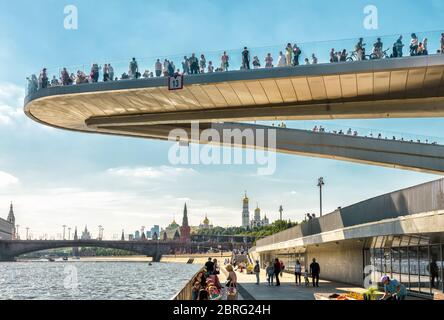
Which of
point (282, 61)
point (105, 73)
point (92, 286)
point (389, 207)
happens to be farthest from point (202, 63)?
point (92, 286)

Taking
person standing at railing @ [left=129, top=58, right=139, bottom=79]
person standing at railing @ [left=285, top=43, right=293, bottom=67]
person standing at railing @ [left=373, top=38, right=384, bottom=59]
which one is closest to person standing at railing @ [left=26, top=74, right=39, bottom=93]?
person standing at railing @ [left=129, top=58, right=139, bottom=79]

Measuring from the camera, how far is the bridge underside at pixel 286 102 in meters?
30.7

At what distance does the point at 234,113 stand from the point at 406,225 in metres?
22.1

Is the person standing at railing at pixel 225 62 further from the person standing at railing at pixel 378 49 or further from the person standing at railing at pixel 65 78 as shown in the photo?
the person standing at railing at pixel 65 78

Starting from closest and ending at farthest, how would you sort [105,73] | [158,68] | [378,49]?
1. [378,49]
2. [158,68]
3. [105,73]

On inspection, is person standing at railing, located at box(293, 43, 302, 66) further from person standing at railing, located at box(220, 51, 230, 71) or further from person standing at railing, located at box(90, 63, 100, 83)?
person standing at railing, located at box(90, 63, 100, 83)

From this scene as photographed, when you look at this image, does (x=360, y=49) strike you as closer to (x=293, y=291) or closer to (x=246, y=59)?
(x=246, y=59)

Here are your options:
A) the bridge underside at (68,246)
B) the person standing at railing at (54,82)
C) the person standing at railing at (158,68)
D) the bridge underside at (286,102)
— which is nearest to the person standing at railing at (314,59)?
the bridge underside at (286,102)

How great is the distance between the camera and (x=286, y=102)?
1446 inches

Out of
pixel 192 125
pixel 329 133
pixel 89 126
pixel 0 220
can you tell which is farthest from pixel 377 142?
pixel 0 220

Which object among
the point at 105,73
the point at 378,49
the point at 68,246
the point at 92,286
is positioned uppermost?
the point at 105,73

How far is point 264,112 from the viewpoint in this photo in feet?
124
